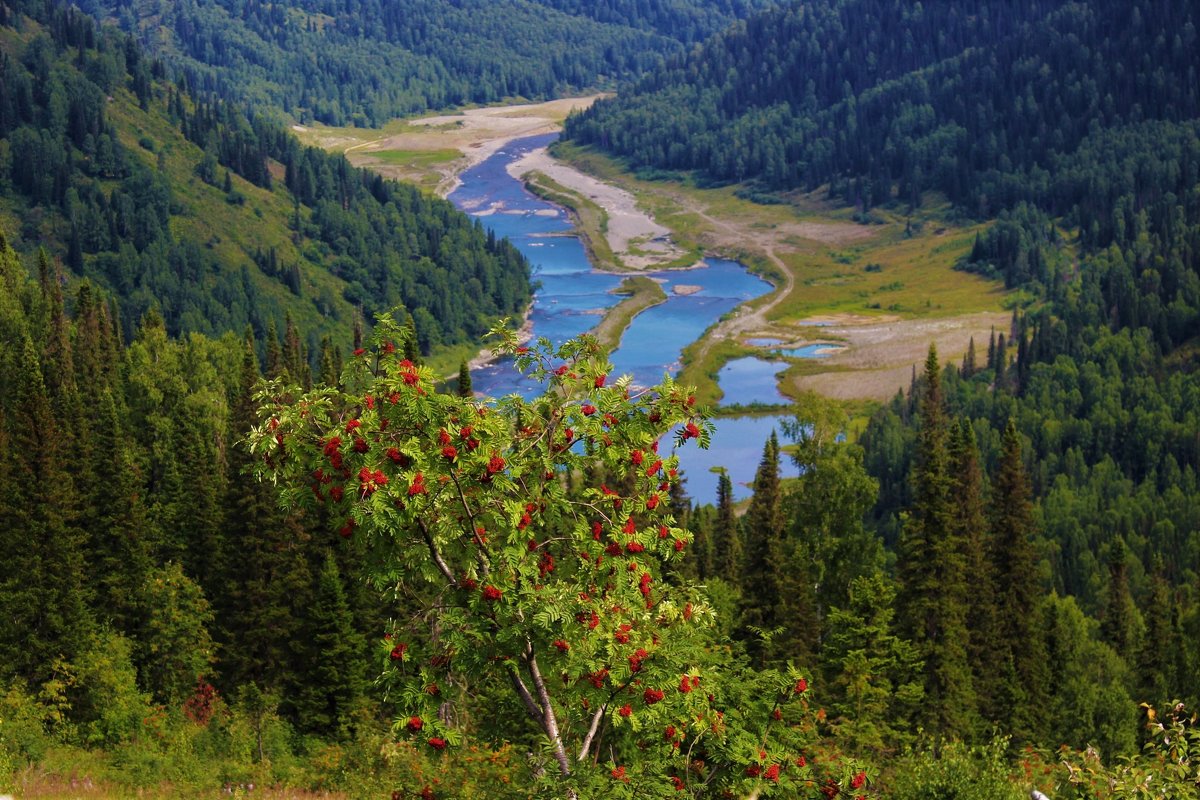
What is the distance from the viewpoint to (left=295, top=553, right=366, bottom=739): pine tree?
7125 cm

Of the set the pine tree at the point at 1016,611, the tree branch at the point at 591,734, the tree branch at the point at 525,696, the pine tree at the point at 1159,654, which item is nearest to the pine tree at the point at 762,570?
the pine tree at the point at 1016,611

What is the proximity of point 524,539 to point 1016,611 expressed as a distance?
6354 cm

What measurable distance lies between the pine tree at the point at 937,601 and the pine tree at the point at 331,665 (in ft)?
93.3

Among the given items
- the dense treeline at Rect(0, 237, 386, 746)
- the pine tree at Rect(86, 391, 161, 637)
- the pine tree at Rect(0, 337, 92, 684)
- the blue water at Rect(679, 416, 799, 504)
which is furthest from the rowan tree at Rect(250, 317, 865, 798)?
the blue water at Rect(679, 416, 799, 504)

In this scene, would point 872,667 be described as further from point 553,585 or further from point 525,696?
point 553,585

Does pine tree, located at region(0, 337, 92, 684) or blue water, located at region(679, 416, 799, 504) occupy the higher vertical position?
pine tree, located at region(0, 337, 92, 684)

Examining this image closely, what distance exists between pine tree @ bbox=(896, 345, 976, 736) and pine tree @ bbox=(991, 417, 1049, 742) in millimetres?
3963

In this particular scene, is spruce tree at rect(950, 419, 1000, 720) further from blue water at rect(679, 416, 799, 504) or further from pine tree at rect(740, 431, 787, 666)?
blue water at rect(679, 416, 799, 504)

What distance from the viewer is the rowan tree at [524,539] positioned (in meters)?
24.8

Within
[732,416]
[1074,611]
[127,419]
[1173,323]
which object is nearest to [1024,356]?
[1173,323]

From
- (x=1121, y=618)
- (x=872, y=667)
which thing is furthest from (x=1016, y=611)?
(x=1121, y=618)

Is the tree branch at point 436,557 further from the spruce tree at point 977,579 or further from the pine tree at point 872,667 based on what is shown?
the spruce tree at point 977,579

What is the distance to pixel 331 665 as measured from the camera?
71562mm

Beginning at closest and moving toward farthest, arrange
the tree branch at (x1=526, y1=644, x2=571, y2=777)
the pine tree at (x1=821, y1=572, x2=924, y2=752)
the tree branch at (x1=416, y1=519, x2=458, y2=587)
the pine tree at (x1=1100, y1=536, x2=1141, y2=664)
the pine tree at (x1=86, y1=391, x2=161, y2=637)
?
the tree branch at (x1=416, y1=519, x2=458, y2=587) < the tree branch at (x1=526, y1=644, x2=571, y2=777) < the pine tree at (x1=821, y1=572, x2=924, y2=752) < the pine tree at (x1=86, y1=391, x2=161, y2=637) < the pine tree at (x1=1100, y1=536, x2=1141, y2=664)
